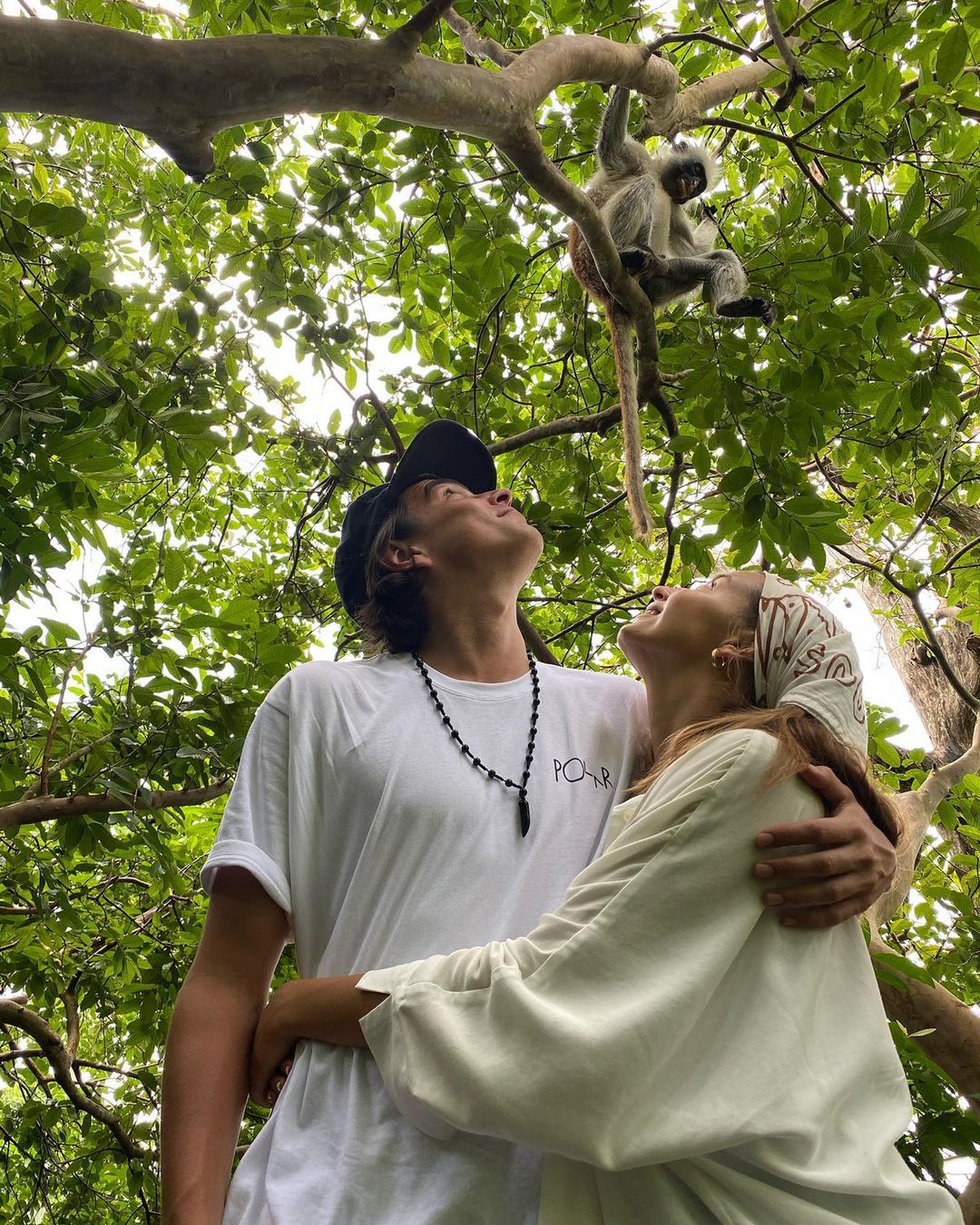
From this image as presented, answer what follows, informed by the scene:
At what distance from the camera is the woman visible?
115 cm

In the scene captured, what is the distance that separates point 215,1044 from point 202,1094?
0.07m

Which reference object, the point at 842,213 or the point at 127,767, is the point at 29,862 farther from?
the point at 842,213

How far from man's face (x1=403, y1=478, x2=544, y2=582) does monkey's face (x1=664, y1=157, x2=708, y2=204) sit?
171 inches

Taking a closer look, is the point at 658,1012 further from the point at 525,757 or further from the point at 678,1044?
the point at 525,757

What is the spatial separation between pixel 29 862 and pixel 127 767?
150cm

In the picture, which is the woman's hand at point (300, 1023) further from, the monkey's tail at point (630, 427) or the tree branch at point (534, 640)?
the monkey's tail at point (630, 427)

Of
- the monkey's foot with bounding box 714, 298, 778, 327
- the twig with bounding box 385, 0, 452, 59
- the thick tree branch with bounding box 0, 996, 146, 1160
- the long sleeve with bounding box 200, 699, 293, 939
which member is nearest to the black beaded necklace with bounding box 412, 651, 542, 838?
the long sleeve with bounding box 200, 699, 293, 939

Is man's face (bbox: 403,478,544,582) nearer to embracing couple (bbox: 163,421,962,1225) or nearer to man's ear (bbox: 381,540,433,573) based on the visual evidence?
man's ear (bbox: 381,540,433,573)

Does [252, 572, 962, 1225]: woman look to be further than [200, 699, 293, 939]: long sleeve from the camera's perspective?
No

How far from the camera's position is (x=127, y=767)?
2.79 metres

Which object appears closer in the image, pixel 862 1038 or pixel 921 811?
pixel 862 1038

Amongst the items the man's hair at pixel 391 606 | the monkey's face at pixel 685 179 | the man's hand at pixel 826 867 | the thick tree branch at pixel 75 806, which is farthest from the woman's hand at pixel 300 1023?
the monkey's face at pixel 685 179

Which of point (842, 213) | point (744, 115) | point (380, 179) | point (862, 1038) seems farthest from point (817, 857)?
point (744, 115)

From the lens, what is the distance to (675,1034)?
46.8 inches
